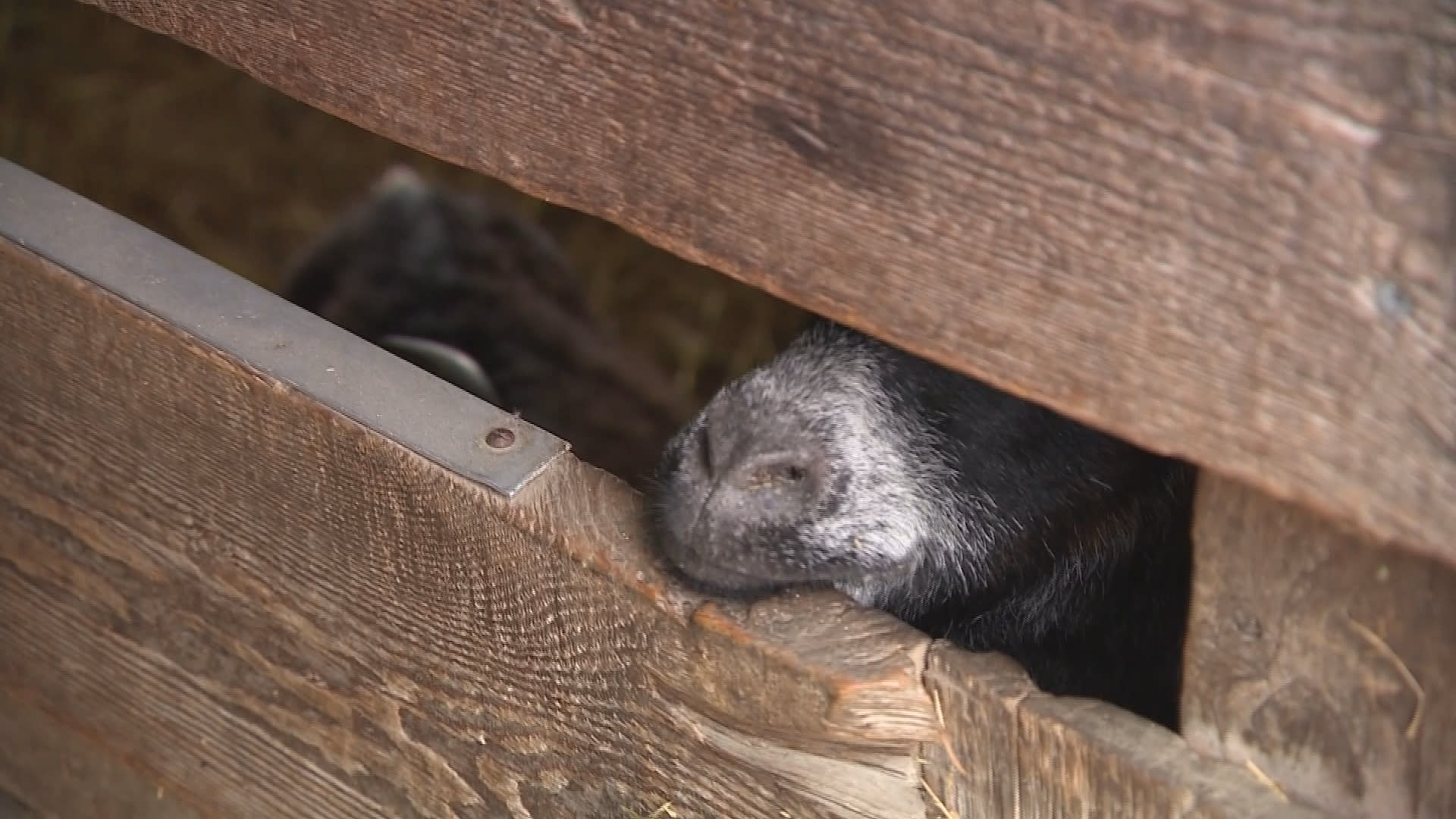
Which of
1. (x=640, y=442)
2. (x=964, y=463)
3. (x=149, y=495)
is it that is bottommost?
(x=640, y=442)

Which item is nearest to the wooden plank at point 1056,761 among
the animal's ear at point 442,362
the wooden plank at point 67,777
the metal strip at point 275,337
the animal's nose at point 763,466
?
the animal's nose at point 763,466

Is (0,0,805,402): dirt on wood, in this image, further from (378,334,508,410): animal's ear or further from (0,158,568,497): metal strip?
(0,158,568,497): metal strip

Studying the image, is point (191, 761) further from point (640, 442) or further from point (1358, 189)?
point (1358, 189)

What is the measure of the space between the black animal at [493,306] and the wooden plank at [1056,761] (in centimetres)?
193

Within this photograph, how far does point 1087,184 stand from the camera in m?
1.02

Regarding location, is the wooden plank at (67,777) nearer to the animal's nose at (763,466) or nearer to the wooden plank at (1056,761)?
the animal's nose at (763,466)

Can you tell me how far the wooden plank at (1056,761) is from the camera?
4.02 ft

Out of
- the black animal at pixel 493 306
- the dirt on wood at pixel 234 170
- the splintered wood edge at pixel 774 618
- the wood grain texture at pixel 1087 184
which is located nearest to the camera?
the wood grain texture at pixel 1087 184

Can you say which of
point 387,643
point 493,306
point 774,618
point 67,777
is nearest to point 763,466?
point 774,618

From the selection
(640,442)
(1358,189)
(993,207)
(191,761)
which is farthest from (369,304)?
(1358,189)

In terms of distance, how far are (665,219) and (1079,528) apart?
752mm

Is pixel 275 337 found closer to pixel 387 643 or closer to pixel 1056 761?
pixel 387 643

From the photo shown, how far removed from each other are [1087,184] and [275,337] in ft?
3.30

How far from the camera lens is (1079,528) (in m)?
1.78
